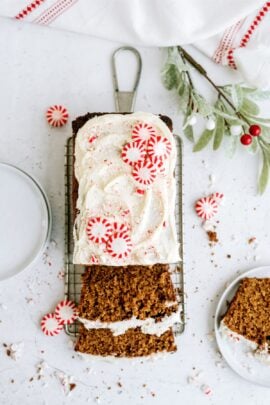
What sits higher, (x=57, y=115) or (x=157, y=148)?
(x=57, y=115)

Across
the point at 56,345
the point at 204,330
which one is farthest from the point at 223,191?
the point at 56,345

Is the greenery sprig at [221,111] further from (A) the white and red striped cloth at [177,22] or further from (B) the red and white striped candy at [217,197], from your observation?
(B) the red and white striped candy at [217,197]

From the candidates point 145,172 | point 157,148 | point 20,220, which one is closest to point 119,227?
point 145,172

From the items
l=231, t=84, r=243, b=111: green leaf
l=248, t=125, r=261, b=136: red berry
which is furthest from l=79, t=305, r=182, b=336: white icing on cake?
l=231, t=84, r=243, b=111: green leaf

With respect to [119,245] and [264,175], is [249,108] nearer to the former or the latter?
[264,175]

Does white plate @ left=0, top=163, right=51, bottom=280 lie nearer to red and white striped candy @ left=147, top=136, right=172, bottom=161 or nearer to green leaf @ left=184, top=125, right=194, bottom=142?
red and white striped candy @ left=147, top=136, right=172, bottom=161

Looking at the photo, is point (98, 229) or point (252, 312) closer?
point (98, 229)

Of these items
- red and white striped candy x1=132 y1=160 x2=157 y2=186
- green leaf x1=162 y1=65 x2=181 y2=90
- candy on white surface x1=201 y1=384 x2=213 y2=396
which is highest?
green leaf x1=162 y1=65 x2=181 y2=90

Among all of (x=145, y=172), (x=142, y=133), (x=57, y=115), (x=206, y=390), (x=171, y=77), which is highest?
(x=171, y=77)
